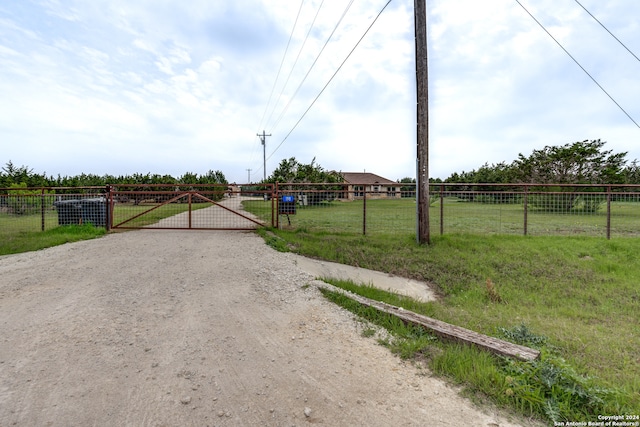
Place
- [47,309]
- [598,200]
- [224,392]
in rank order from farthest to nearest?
[598,200] < [47,309] < [224,392]

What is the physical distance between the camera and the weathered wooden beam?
2742 millimetres

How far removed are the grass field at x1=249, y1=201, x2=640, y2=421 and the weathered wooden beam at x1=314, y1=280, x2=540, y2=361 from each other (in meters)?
0.11

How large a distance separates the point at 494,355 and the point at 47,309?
491cm

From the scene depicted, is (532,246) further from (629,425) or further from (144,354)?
(144,354)

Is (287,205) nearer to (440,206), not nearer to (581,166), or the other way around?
(440,206)

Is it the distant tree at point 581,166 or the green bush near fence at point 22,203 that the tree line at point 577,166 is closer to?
the distant tree at point 581,166

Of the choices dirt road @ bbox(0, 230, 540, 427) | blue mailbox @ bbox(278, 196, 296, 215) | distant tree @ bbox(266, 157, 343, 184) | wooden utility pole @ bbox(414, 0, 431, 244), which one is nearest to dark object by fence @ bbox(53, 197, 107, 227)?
blue mailbox @ bbox(278, 196, 296, 215)

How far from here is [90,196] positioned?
10867mm

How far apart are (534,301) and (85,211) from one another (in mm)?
12439

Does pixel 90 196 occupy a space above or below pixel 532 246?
above

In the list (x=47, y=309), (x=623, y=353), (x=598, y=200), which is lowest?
(x=623, y=353)

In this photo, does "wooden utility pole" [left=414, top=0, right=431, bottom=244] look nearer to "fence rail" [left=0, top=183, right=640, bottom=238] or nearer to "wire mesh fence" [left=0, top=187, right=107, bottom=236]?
"fence rail" [left=0, top=183, right=640, bottom=238]

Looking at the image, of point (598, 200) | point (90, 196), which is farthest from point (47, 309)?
point (598, 200)

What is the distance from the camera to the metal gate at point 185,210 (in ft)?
34.8
